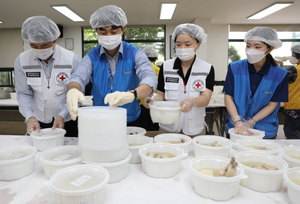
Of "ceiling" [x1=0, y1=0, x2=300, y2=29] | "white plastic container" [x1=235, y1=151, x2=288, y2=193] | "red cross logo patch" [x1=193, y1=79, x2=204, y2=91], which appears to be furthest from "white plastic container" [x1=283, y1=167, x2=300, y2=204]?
"ceiling" [x1=0, y1=0, x2=300, y2=29]

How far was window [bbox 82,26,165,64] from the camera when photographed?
8.05 meters

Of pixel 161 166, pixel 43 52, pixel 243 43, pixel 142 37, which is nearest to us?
pixel 161 166

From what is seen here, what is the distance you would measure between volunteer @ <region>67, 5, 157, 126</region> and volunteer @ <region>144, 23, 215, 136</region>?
275 mm

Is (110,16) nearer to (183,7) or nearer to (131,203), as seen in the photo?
(131,203)

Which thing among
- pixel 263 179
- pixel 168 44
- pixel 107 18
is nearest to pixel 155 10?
pixel 168 44

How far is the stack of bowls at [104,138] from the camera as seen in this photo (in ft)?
3.07

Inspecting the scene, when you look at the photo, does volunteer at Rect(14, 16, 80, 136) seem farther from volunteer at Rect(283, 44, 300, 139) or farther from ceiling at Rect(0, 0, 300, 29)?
ceiling at Rect(0, 0, 300, 29)

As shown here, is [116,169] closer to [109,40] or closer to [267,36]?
[109,40]

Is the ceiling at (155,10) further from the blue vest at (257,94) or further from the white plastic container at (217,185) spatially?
the white plastic container at (217,185)

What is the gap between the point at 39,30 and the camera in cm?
170

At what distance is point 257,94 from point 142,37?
6884 mm

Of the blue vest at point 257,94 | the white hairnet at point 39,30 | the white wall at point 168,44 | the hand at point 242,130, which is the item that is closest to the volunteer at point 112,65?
the white hairnet at point 39,30

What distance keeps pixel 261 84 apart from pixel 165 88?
863 mm

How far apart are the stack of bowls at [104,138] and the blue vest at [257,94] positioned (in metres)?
1.31
